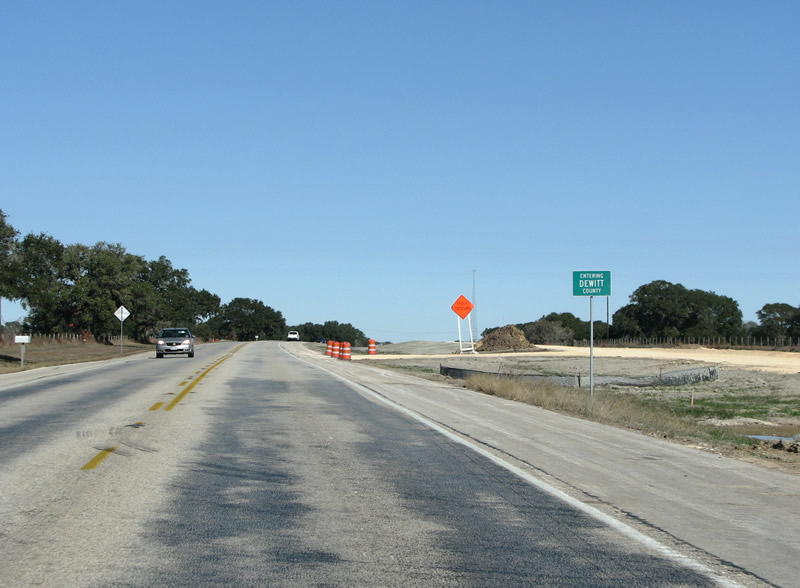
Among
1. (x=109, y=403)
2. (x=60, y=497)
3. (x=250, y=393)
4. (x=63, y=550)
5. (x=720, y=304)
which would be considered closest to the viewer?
(x=63, y=550)

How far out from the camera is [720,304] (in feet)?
394

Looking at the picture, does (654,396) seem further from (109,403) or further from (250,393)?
(109,403)

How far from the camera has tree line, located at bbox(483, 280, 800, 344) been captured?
11269cm

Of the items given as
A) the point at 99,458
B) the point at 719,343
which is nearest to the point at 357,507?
the point at 99,458

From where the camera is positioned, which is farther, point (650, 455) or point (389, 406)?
point (389, 406)

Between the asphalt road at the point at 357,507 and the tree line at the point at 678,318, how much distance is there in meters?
101

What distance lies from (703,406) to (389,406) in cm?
1096

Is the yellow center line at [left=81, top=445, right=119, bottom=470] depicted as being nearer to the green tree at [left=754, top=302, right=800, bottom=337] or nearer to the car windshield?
the car windshield

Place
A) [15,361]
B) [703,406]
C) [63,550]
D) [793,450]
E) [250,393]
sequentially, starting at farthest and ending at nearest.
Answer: [15,361] → [703,406] → [250,393] → [793,450] → [63,550]

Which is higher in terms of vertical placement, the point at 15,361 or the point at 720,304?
the point at 720,304

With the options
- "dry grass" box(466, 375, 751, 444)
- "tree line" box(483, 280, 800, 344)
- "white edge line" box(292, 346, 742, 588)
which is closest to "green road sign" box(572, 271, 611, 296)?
"dry grass" box(466, 375, 751, 444)

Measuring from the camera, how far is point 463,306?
54969 millimetres

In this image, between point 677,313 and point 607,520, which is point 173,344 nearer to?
point 607,520

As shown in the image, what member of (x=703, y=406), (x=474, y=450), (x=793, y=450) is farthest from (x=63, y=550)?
(x=703, y=406)
